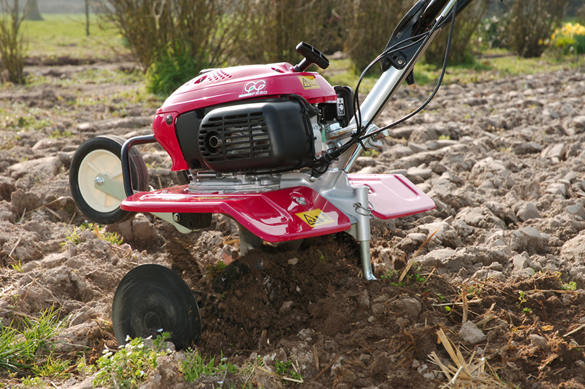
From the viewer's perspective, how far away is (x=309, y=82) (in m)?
2.19

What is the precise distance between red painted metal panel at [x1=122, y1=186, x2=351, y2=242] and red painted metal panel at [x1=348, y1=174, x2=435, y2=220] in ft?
0.94

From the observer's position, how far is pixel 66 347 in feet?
7.30

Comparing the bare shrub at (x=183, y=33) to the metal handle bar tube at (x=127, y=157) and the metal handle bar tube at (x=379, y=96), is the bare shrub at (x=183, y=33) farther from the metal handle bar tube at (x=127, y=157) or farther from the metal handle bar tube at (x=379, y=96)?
the metal handle bar tube at (x=379, y=96)

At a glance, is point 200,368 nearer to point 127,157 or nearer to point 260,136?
point 260,136

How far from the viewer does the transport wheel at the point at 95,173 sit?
9.54ft

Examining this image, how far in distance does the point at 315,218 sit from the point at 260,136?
15.0 inches

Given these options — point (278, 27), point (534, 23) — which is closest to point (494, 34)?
point (534, 23)

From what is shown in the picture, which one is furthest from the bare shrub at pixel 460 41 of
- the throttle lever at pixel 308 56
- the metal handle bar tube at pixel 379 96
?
the throttle lever at pixel 308 56

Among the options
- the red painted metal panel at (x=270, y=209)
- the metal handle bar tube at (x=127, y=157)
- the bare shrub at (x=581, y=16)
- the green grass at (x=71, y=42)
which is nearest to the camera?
the red painted metal panel at (x=270, y=209)

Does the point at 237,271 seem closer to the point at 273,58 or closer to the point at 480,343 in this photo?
the point at 480,343

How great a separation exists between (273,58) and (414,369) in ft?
22.5

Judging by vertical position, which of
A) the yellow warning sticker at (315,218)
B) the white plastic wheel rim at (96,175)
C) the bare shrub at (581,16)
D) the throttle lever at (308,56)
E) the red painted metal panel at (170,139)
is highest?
the bare shrub at (581,16)

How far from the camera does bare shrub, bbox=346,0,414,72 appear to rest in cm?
965

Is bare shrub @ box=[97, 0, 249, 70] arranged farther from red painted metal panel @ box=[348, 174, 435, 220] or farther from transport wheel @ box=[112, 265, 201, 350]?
transport wheel @ box=[112, 265, 201, 350]
